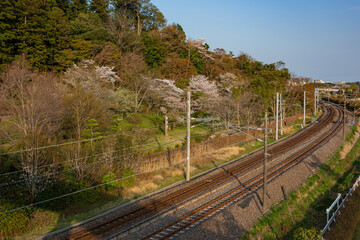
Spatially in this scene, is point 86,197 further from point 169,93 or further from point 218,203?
point 169,93

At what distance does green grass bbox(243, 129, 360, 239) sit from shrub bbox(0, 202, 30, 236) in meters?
10.6

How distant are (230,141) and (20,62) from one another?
78.9 feet

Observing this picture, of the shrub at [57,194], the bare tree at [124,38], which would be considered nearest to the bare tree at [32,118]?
the shrub at [57,194]

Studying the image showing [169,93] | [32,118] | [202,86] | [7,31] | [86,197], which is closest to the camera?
[86,197]

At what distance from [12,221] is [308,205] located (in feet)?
56.8

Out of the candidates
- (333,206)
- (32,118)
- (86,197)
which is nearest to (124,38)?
(32,118)

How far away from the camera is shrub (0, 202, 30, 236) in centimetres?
1267

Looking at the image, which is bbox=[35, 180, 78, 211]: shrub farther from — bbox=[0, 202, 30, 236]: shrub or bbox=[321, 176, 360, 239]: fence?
bbox=[321, 176, 360, 239]: fence

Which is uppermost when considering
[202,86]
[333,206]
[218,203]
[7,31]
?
[7,31]

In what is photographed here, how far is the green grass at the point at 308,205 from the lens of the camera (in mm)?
14370

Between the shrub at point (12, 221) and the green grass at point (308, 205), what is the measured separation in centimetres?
1062

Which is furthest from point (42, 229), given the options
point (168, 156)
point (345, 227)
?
point (345, 227)

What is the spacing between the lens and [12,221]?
12.9 metres

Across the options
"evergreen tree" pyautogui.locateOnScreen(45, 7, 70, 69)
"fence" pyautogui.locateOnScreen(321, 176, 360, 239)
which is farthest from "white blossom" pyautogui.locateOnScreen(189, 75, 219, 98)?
"fence" pyautogui.locateOnScreen(321, 176, 360, 239)
